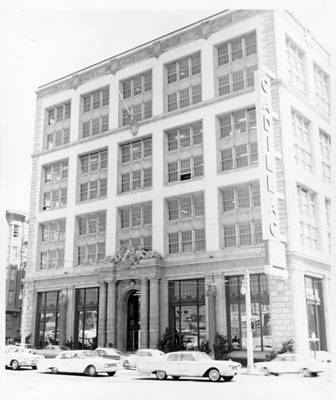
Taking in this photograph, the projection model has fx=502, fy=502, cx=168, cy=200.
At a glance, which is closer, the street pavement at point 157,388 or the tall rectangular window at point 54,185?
the street pavement at point 157,388

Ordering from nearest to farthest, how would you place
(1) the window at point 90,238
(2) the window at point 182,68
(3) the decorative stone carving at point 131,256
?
(3) the decorative stone carving at point 131,256 → (1) the window at point 90,238 → (2) the window at point 182,68

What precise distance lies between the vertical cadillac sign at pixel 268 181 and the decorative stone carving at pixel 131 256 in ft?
11.3

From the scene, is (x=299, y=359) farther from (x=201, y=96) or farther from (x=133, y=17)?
(x=133, y=17)

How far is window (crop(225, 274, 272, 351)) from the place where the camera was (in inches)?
504

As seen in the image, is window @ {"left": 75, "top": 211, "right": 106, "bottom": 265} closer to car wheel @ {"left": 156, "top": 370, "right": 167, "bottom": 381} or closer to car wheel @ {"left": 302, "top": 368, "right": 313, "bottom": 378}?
car wheel @ {"left": 156, "top": 370, "right": 167, "bottom": 381}

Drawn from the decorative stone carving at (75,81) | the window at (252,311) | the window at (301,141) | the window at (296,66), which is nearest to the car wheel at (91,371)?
the window at (252,311)

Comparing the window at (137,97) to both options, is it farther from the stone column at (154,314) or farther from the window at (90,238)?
the stone column at (154,314)

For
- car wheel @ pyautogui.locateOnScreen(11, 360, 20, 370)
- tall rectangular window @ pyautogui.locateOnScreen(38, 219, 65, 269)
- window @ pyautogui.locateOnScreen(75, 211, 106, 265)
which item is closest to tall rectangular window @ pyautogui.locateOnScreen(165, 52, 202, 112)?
window @ pyautogui.locateOnScreen(75, 211, 106, 265)

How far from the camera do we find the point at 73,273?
14.5m

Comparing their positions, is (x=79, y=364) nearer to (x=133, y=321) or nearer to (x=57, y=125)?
(x=133, y=321)

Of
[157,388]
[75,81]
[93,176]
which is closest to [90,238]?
[93,176]

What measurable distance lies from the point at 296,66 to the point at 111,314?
845 centimetres

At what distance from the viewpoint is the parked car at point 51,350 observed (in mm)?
13156

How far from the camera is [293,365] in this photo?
1107 cm
